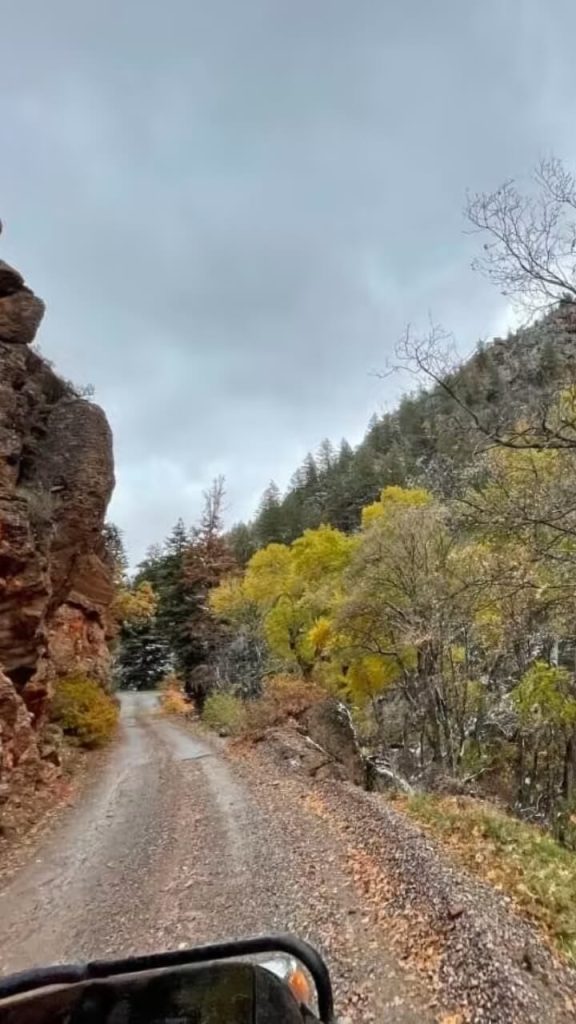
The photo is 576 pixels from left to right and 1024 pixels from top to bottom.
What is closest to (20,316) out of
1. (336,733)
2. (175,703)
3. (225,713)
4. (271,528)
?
(336,733)

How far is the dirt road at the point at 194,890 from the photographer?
5.32m

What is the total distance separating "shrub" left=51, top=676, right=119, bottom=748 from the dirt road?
5736 millimetres

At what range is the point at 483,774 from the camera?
1588 centimetres

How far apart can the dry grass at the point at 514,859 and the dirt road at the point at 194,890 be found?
1.44 meters

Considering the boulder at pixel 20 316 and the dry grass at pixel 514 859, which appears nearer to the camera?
the dry grass at pixel 514 859

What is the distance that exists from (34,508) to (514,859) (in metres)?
11.7

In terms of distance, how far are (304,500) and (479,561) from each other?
53.7 meters

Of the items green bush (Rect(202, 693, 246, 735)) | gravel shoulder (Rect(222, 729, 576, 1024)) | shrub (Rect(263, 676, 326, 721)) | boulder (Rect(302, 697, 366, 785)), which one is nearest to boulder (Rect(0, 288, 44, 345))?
gravel shoulder (Rect(222, 729, 576, 1024))

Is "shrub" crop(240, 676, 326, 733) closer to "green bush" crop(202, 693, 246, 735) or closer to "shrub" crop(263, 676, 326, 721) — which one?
"shrub" crop(263, 676, 326, 721)

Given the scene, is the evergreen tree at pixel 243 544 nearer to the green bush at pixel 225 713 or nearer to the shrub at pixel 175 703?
the shrub at pixel 175 703

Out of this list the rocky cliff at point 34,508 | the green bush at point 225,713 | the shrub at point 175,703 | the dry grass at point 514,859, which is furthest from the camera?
the shrub at point 175,703

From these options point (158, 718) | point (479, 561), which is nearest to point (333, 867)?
point (479, 561)

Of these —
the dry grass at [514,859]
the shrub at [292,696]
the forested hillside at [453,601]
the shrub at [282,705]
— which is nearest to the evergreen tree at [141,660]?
the forested hillside at [453,601]

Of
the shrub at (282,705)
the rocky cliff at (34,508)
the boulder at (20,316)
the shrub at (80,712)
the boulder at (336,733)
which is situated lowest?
the boulder at (336,733)
